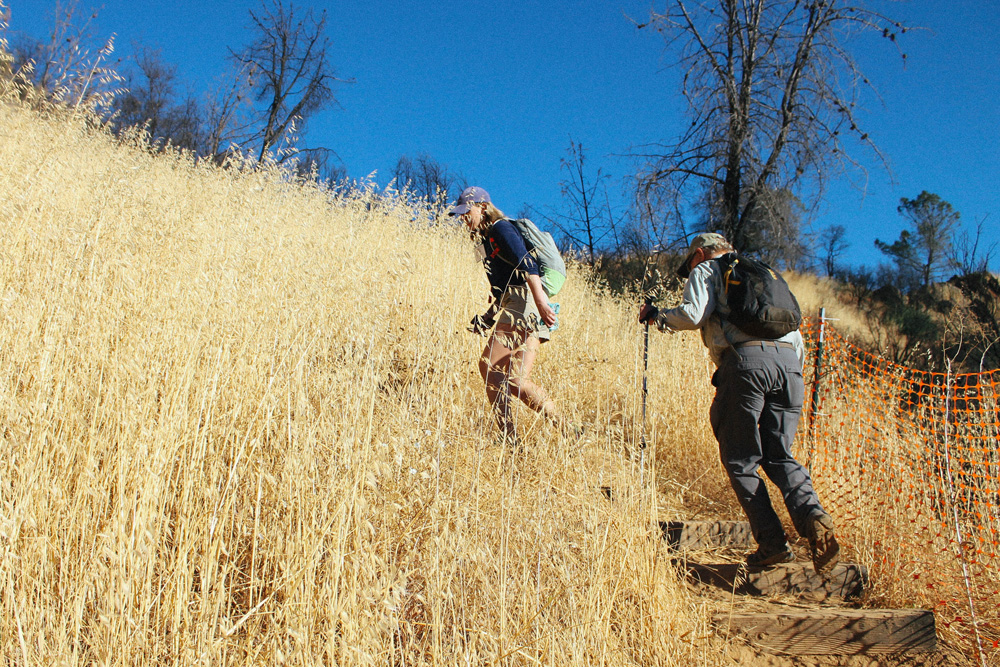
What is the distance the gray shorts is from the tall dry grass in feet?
1.74

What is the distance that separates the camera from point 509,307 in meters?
3.63

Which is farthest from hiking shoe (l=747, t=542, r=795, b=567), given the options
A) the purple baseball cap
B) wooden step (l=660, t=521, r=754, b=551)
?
the purple baseball cap

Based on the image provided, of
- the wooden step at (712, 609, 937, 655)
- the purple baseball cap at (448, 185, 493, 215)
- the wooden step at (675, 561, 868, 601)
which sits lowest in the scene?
the wooden step at (712, 609, 937, 655)

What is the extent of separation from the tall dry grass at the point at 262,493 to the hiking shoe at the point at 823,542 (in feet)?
2.18

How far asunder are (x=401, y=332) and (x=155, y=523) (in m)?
1.66

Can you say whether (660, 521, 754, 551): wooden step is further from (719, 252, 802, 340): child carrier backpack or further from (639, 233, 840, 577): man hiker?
(719, 252, 802, 340): child carrier backpack

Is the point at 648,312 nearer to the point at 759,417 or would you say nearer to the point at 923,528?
the point at 759,417

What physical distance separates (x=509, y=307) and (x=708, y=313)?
1.20 m

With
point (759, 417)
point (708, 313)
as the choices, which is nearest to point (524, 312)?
point (708, 313)

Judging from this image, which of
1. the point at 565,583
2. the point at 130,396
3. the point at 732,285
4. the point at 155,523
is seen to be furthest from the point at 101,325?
the point at 732,285

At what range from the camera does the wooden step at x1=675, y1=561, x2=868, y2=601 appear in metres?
2.86

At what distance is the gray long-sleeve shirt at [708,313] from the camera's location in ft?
9.81

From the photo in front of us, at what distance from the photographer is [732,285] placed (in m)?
2.97

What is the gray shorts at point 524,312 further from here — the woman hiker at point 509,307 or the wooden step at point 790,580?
the wooden step at point 790,580
